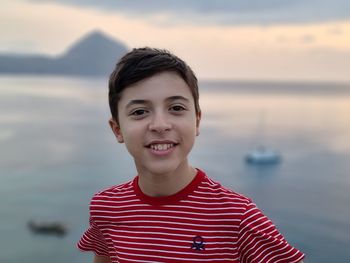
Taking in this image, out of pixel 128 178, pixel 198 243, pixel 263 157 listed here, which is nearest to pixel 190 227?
pixel 198 243

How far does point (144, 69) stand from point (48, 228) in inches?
1303

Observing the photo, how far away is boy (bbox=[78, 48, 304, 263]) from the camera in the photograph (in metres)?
1.83

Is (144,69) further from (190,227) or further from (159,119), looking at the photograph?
(190,227)

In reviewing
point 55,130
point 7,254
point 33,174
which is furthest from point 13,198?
point 55,130

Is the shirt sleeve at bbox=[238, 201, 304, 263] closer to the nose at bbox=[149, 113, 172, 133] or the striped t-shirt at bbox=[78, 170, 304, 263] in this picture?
the striped t-shirt at bbox=[78, 170, 304, 263]

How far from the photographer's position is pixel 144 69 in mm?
1884

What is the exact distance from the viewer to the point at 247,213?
6.02ft

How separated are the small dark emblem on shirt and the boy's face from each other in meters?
0.32

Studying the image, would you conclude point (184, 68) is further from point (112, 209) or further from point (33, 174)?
point (33, 174)

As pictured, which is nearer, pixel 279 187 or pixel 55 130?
pixel 279 187

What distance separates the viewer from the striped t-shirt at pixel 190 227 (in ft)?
5.94

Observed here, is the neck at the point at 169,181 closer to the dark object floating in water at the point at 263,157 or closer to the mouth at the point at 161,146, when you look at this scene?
the mouth at the point at 161,146

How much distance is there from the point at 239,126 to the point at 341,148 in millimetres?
26217

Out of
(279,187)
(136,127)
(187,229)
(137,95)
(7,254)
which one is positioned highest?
(137,95)
